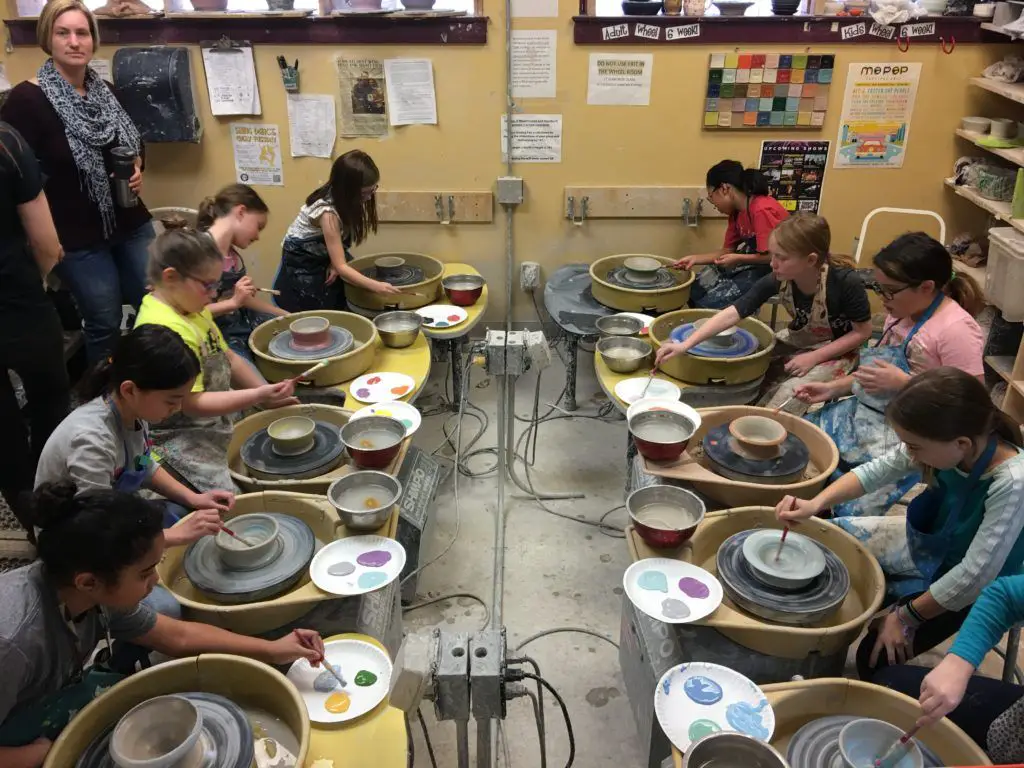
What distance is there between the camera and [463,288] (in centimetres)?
404

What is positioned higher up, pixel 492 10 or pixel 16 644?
pixel 492 10

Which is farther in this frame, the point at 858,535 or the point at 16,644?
the point at 858,535

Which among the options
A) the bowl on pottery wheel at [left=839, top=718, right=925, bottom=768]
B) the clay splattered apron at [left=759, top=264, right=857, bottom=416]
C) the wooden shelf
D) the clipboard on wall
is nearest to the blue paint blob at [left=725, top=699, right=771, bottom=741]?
the bowl on pottery wheel at [left=839, top=718, right=925, bottom=768]

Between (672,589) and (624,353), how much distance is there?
136 centimetres

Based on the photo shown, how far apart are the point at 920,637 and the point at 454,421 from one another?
8.12 feet

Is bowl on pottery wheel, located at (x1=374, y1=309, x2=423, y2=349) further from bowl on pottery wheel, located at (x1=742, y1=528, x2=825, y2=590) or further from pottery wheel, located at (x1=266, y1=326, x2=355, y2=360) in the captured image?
bowl on pottery wheel, located at (x1=742, y1=528, x2=825, y2=590)

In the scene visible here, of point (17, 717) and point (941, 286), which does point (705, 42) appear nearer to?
point (941, 286)

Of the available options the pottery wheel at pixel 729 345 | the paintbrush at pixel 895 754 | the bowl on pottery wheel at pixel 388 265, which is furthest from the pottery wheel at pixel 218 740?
the bowl on pottery wheel at pixel 388 265

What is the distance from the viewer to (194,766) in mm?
1505

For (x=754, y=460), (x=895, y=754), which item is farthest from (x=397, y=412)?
(x=895, y=754)

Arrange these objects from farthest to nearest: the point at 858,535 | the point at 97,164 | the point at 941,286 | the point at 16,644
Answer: the point at 97,164 → the point at 941,286 → the point at 858,535 → the point at 16,644

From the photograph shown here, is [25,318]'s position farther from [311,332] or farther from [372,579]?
[372,579]

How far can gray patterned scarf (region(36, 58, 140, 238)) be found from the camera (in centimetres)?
309

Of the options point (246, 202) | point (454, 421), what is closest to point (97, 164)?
point (246, 202)
